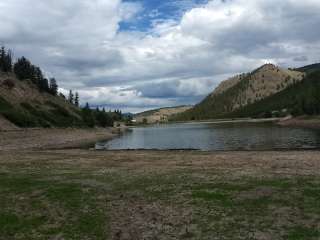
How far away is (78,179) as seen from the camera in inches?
1021

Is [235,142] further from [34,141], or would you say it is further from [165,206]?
[165,206]

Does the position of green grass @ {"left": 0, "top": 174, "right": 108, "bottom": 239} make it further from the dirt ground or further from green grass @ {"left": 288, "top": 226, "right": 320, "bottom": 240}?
the dirt ground

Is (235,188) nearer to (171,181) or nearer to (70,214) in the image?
(171,181)

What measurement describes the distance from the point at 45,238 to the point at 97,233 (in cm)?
180

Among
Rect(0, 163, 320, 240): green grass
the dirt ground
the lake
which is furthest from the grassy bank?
the dirt ground

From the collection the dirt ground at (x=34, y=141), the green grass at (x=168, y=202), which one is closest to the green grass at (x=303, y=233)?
the green grass at (x=168, y=202)

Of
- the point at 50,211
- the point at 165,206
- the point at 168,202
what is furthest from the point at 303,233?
the point at 50,211

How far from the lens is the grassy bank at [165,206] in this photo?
14.8m

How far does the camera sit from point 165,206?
18.2 m

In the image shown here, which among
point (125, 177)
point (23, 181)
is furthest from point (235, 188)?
point (23, 181)

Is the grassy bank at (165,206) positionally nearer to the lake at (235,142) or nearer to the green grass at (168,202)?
the green grass at (168,202)

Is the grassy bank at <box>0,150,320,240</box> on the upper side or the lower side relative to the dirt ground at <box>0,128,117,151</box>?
lower

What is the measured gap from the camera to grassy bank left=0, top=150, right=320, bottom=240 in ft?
48.5

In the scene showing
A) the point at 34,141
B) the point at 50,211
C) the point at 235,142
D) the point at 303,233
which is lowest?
the point at 303,233
